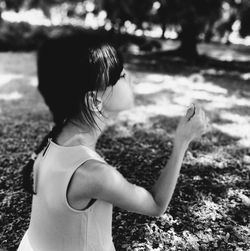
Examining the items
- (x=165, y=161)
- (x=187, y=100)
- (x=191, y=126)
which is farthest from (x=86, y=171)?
(x=187, y=100)

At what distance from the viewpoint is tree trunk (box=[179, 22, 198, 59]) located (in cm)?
1614


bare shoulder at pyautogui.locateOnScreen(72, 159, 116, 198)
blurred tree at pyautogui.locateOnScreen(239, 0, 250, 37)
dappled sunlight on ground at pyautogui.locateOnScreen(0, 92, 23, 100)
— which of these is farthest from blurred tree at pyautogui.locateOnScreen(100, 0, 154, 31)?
bare shoulder at pyautogui.locateOnScreen(72, 159, 116, 198)

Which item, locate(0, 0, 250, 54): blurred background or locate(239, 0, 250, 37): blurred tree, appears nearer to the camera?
locate(0, 0, 250, 54): blurred background

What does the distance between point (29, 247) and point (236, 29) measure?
2159 centimetres

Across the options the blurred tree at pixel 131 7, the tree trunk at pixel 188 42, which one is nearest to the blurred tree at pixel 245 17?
the tree trunk at pixel 188 42

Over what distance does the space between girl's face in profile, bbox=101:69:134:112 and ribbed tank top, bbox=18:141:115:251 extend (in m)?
0.25

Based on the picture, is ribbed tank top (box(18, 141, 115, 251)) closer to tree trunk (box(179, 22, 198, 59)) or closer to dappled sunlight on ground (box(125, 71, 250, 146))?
dappled sunlight on ground (box(125, 71, 250, 146))

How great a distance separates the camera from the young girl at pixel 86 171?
3.92 feet

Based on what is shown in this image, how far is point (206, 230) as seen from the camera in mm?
2988

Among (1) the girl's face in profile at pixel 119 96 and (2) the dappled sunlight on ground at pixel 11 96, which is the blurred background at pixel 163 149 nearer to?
(2) the dappled sunlight on ground at pixel 11 96

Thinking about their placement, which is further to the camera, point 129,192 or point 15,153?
point 15,153

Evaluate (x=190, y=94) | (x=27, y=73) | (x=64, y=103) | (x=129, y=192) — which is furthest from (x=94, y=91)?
(x=27, y=73)

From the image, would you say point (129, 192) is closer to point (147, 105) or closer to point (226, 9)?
point (147, 105)

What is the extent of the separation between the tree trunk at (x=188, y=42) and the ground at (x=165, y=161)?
734cm
